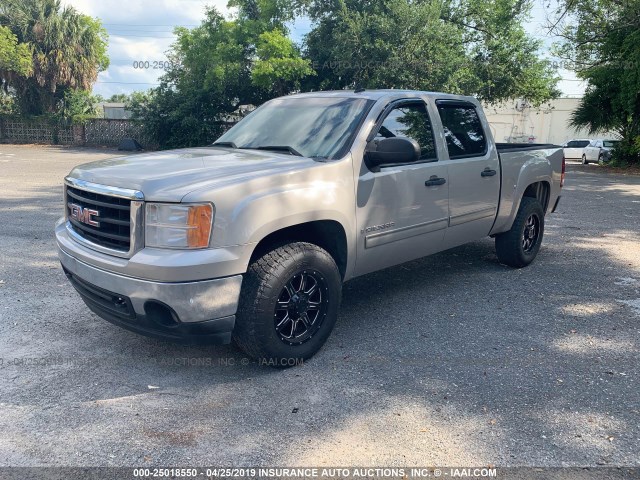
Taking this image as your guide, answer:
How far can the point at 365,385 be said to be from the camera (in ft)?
11.5

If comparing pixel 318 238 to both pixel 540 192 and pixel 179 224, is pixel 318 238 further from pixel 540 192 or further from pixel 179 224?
pixel 540 192

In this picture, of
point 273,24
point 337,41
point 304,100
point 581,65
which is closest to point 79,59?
point 273,24

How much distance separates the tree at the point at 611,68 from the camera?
1858 centimetres

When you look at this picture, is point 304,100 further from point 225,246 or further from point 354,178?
point 225,246

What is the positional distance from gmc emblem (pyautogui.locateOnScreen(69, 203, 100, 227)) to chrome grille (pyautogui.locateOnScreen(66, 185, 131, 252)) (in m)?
0.02

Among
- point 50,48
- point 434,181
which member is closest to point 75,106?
point 50,48

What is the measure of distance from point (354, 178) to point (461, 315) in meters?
1.72

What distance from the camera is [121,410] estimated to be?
10.5ft

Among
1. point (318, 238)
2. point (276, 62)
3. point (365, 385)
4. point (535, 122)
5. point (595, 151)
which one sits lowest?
point (365, 385)

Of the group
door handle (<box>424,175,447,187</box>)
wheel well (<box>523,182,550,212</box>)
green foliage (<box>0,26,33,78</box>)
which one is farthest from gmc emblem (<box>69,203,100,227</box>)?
green foliage (<box>0,26,33,78</box>)

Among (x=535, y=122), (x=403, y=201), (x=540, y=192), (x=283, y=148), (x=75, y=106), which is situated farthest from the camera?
(x=535, y=122)

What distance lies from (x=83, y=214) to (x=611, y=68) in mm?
21576

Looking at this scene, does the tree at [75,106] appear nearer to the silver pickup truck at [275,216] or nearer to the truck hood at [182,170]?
the silver pickup truck at [275,216]

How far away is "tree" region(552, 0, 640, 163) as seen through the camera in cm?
1858
